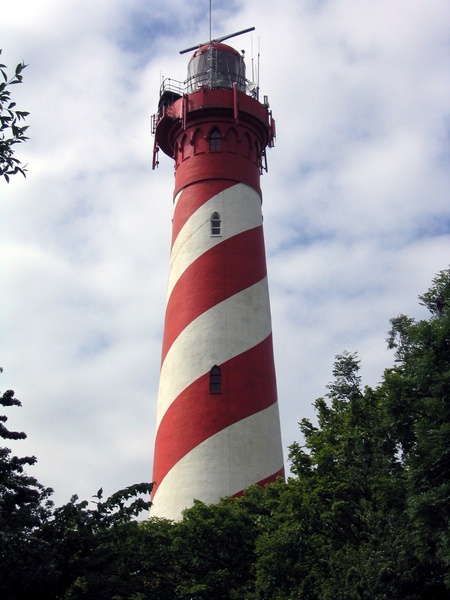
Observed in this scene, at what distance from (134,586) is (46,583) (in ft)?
8.95

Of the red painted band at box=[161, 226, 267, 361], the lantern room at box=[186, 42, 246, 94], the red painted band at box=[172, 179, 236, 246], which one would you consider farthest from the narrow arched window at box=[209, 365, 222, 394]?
the lantern room at box=[186, 42, 246, 94]

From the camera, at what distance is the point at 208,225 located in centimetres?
2923

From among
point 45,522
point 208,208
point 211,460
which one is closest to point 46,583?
point 45,522

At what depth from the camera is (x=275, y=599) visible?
19203mm

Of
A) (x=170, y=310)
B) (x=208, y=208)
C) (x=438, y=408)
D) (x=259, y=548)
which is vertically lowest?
(x=259, y=548)

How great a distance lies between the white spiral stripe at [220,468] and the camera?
25.6 metres

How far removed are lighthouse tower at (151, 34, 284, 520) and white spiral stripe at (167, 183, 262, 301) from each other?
0.04m

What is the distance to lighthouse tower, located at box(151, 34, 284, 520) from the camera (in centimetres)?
2609

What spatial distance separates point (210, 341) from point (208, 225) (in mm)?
4316

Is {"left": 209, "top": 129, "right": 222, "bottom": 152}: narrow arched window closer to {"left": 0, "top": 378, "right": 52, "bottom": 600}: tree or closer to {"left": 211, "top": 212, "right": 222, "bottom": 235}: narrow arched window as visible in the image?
{"left": 211, "top": 212, "right": 222, "bottom": 235}: narrow arched window

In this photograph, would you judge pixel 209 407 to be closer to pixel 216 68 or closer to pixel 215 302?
pixel 215 302

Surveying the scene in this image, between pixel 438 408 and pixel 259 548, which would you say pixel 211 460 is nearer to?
pixel 259 548

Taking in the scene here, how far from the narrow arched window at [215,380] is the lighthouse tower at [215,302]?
3 centimetres

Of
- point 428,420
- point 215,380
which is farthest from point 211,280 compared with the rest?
point 428,420
